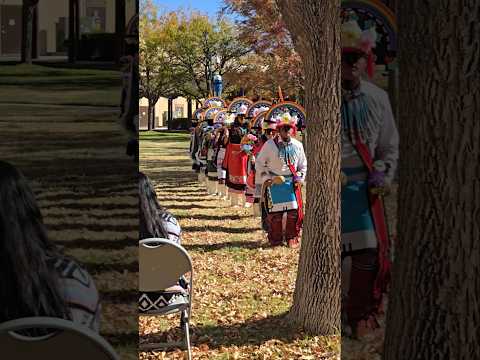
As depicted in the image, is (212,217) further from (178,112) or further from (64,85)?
(178,112)

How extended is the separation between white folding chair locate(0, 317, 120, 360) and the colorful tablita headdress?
4.66ft

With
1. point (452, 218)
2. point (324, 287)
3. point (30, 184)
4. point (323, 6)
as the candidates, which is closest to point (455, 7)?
point (452, 218)

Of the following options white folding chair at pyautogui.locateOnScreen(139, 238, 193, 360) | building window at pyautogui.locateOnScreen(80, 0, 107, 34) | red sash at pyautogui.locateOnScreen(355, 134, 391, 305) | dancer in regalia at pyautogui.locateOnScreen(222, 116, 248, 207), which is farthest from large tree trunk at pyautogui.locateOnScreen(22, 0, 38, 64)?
dancer in regalia at pyautogui.locateOnScreen(222, 116, 248, 207)

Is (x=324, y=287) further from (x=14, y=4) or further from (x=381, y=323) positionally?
(x=14, y=4)

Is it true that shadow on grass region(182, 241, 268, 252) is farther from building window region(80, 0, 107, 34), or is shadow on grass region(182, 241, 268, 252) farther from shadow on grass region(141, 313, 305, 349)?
building window region(80, 0, 107, 34)

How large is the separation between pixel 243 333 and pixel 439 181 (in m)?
4.27

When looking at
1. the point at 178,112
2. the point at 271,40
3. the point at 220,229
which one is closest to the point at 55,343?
the point at 220,229

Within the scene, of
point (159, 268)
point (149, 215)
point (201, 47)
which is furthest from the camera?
point (201, 47)

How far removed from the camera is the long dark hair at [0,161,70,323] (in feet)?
8.89

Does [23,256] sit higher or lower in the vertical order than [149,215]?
higher

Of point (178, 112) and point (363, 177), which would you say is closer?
point (363, 177)

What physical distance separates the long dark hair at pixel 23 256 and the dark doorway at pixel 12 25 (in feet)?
1.58

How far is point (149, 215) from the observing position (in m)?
4.68

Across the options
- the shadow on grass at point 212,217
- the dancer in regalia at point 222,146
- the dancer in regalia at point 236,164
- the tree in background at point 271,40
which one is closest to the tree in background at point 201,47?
the tree in background at point 271,40
